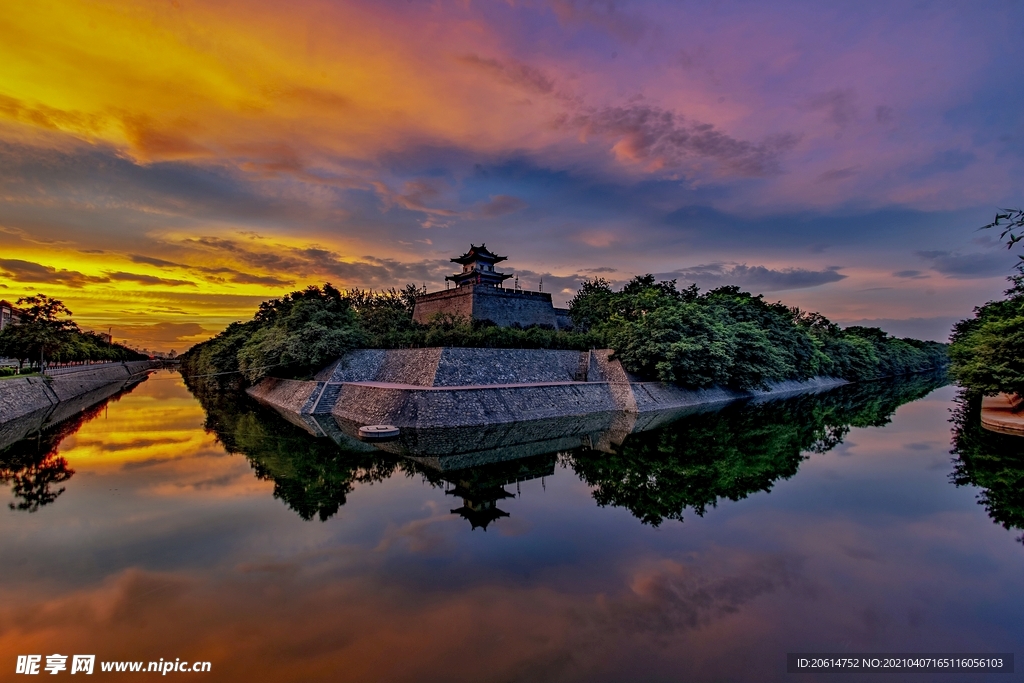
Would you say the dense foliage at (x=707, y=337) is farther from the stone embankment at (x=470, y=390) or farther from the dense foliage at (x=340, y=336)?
the dense foliage at (x=340, y=336)

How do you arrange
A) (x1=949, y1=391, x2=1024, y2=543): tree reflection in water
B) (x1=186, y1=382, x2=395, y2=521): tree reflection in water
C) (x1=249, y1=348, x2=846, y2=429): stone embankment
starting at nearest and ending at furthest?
(x1=949, y1=391, x2=1024, y2=543): tree reflection in water, (x1=186, y1=382, x2=395, y2=521): tree reflection in water, (x1=249, y1=348, x2=846, y2=429): stone embankment

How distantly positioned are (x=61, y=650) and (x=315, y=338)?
74.3 ft

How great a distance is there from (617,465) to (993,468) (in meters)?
10.7

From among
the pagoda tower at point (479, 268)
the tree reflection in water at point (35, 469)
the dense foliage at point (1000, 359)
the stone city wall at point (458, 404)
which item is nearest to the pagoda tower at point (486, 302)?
the pagoda tower at point (479, 268)

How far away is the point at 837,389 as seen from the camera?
40.6 m

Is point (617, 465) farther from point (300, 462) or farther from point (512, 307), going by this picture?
point (512, 307)

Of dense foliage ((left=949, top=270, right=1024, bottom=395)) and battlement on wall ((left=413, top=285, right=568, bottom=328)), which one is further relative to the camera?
battlement on wall ((left=413, top=285, right=568, bottom=328))

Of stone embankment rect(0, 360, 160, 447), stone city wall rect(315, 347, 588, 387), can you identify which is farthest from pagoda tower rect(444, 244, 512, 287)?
stone embankment rect(0, 360, 160, 447)

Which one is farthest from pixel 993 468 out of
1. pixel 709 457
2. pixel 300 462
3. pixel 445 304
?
pixel 445 304

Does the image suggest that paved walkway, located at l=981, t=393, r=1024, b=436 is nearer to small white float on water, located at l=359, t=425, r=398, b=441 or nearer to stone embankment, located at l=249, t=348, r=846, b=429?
stone embankment, located at l=249, t=348, r=846, b=429

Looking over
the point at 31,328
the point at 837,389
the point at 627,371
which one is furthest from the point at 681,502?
the point at 837,389

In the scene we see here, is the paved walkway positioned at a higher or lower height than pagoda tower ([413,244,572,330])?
lower

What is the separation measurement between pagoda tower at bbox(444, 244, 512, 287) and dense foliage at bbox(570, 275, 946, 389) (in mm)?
7244

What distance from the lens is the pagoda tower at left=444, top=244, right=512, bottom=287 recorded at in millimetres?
37156
